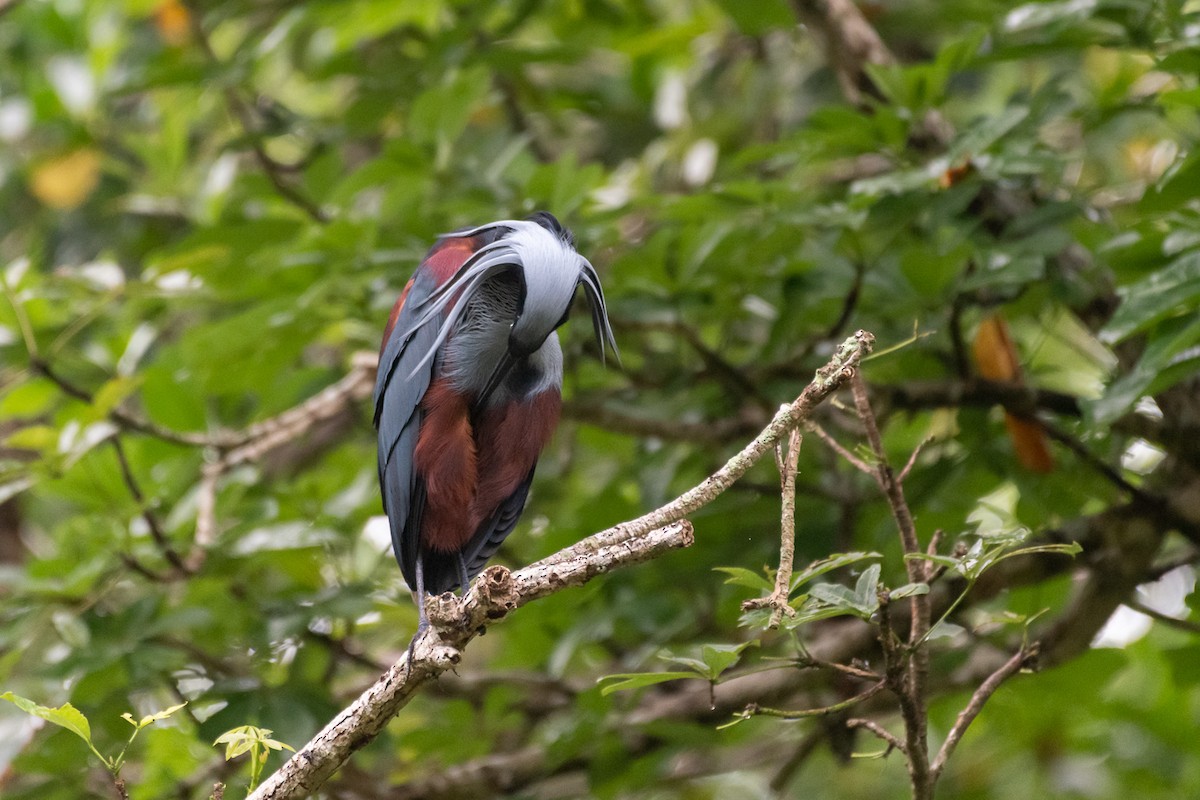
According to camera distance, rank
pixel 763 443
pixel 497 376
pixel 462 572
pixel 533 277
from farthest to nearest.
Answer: pixel 462 572
pixel 497 376
pixel 533 277
pixel 763 443

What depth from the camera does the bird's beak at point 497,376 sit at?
245 centimetres

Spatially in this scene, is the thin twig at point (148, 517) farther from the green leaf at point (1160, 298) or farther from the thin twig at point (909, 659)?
the green leaf at point (1160, 298)

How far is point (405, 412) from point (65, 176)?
3.22 metres

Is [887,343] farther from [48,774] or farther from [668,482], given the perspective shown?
[48,774]

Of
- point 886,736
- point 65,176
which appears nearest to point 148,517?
point 886,736

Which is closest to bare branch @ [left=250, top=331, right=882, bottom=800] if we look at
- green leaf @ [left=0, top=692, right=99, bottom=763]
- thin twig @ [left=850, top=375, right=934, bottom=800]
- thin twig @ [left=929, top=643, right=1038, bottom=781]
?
thin twig @ [left=850, top=375, right=934, bottom=800]

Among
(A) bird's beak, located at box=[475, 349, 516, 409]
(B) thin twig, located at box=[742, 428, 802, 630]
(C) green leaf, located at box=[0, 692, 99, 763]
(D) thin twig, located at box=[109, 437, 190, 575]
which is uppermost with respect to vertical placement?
(C) green leaf, located at box=[0, 692, 99, 763]

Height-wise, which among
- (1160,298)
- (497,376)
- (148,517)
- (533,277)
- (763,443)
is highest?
(533,277)

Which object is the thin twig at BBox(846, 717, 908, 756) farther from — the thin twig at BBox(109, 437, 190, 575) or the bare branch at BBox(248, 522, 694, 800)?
the thin twig at BBox(109, 437, 190, 575)

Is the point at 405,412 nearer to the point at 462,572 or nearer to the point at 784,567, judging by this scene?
the point at 462,572

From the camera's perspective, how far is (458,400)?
256 centimetres

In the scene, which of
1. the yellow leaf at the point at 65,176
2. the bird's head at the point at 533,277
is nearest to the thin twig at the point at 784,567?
the bird's head at the point at 533,277

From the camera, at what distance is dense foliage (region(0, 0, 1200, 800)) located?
112 inches

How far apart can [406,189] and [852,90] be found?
1311 millimetres
